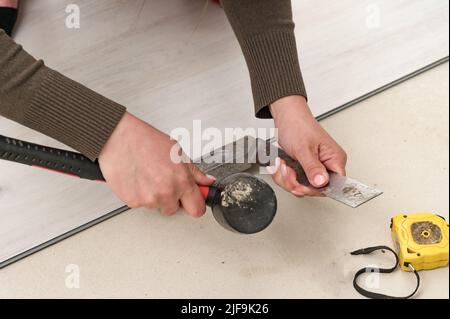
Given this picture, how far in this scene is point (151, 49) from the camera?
1.29 m

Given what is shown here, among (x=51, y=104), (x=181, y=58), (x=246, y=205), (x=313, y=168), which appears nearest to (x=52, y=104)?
(x=51, y=104)

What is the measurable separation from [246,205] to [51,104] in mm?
319

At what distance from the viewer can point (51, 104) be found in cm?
78

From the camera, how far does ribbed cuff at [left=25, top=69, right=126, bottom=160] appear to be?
0.79 m

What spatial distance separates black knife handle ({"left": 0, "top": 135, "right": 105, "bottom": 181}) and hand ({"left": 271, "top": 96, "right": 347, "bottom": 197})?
0.32m

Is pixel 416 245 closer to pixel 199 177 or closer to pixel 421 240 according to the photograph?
pixel 421 240

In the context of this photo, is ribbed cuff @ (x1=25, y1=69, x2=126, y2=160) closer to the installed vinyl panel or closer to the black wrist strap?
the installed vinyl panel

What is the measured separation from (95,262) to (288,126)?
42 cm

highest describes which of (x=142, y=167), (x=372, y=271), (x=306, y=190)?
(x=142, y=167)

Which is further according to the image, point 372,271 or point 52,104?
point 372,271

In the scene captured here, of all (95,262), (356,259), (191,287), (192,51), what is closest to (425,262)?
(356,259)

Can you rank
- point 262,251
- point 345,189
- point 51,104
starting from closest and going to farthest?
point 51,104
point 345,189
point 262,251

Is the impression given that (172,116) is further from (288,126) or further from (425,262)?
(425,262)

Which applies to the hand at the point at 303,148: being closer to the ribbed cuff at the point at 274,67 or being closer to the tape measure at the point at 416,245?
the ribbed cuff at the point at 274,67
